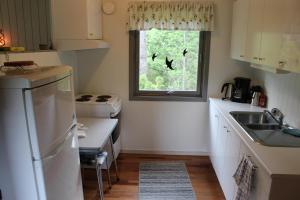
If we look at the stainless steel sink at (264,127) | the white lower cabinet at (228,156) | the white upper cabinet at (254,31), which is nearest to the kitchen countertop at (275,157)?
the white lower cabinet at (228,156)

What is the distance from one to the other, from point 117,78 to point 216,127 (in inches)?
57.3

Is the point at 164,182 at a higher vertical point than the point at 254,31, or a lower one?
lower

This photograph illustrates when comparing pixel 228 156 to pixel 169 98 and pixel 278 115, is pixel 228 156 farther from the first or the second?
pixel 169 98

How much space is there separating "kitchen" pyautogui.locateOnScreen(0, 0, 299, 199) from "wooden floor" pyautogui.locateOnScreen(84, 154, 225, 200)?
0.19ft

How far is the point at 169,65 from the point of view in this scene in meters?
3.46

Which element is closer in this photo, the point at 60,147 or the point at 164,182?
the point at 60,147

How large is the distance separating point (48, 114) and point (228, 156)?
69.0 inches

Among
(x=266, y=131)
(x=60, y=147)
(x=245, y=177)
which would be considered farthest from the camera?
(x=266, y=131)

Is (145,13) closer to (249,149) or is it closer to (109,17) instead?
(109,17)

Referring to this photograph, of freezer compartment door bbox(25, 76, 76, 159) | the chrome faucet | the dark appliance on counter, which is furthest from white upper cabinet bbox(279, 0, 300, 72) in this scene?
the dark appliance on counter

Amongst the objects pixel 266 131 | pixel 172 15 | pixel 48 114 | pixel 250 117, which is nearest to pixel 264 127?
pixel 266 131

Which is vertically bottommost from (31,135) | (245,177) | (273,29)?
(245,177)

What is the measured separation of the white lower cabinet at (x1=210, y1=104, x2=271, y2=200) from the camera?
1.59 meters

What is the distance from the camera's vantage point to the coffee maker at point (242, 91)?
3131 millimetres
